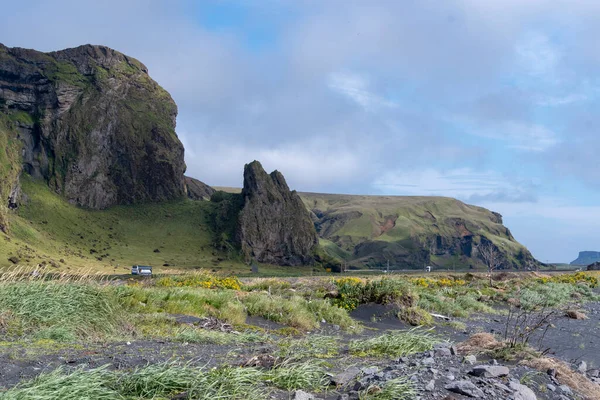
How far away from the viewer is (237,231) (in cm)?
11325

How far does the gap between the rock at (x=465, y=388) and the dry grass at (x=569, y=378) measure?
2200 millimetres

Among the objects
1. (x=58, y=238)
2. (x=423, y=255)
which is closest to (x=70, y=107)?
(x=58, y=238)

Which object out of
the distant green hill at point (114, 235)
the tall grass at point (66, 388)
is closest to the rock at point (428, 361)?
the tall grass at point (66, 388)

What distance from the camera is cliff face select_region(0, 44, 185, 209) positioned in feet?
356

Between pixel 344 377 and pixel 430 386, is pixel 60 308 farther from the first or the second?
pixel 430 386

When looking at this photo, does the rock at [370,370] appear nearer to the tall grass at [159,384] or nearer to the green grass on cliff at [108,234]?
the tall grass at [159,384]

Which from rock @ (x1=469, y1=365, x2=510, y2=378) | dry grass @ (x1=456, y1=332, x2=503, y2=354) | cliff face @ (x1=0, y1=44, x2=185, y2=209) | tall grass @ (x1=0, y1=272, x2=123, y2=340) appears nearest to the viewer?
rock @ (x1=469, y1=365, x2=510, y2=378)

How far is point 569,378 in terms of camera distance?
8.05m

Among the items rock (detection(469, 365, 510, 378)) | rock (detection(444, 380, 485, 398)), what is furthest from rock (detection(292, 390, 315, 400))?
rock (detection(469, 365, 510, 378))

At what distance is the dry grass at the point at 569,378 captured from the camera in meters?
7.81

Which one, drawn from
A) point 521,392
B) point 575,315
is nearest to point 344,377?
point 521,392

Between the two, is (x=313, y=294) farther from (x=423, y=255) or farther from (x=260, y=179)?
(x=423, y=255)

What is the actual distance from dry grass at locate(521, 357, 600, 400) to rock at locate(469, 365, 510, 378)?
4.03 feet

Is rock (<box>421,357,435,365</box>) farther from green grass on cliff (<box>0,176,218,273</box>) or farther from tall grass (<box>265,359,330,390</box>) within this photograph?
green grass on cliff (<box>0,176,218,273</box>)
